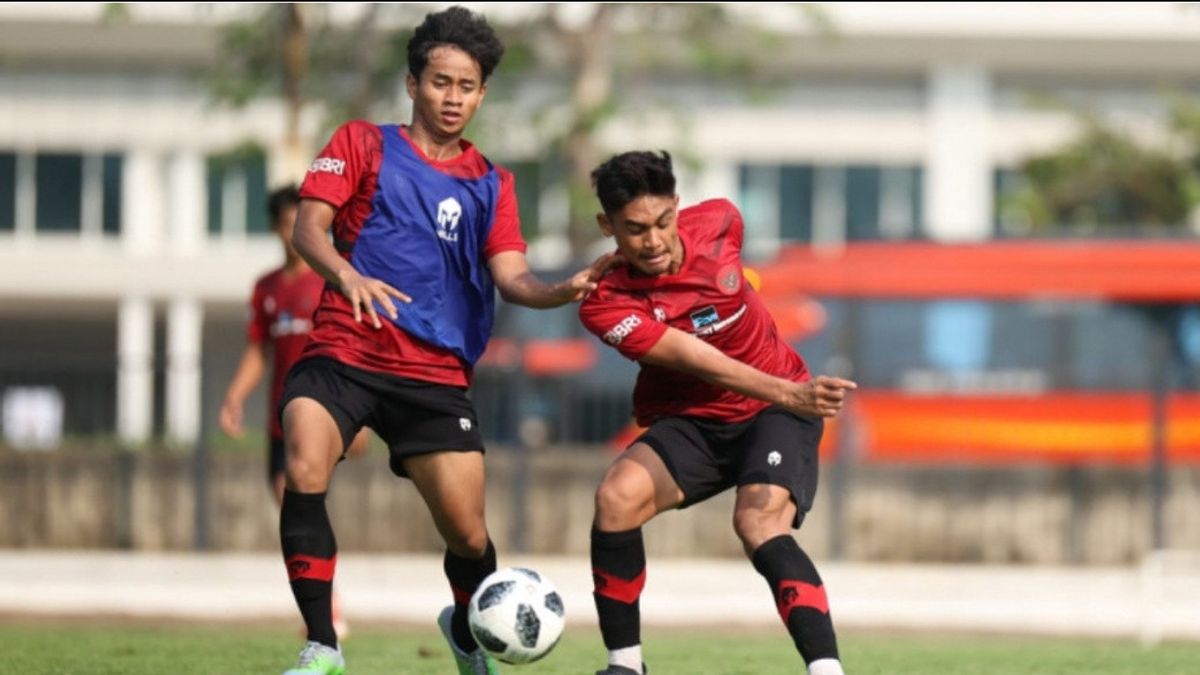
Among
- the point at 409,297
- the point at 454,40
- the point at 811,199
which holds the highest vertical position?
the point at 811,199

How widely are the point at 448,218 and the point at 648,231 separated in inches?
30.2

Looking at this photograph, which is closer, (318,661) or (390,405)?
(318,661)

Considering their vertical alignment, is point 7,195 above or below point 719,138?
below

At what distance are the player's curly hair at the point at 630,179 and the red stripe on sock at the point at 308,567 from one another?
1523 mm

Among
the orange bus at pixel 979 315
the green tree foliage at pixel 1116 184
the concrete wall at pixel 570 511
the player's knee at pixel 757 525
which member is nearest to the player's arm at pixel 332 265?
the player's knee at pixel 757 525

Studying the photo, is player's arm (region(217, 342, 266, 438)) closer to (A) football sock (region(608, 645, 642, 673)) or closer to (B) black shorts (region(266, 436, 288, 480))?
(B) black shorts (region(266, 436, 288, 480))

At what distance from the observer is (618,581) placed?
8469 mm

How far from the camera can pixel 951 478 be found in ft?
65.8

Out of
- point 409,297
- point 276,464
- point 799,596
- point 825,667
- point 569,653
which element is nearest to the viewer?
point 825,667

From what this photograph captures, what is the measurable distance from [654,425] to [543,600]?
751 mm

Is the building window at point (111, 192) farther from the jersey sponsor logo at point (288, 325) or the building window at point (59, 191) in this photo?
the jersey sponsor logo at point (288, 325)

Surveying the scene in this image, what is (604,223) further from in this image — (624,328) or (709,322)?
(709,322)

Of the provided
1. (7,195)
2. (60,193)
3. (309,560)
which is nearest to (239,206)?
(60,193)

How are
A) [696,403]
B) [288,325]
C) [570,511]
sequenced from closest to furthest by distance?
[696,403] → [288,325] → [570,511]
